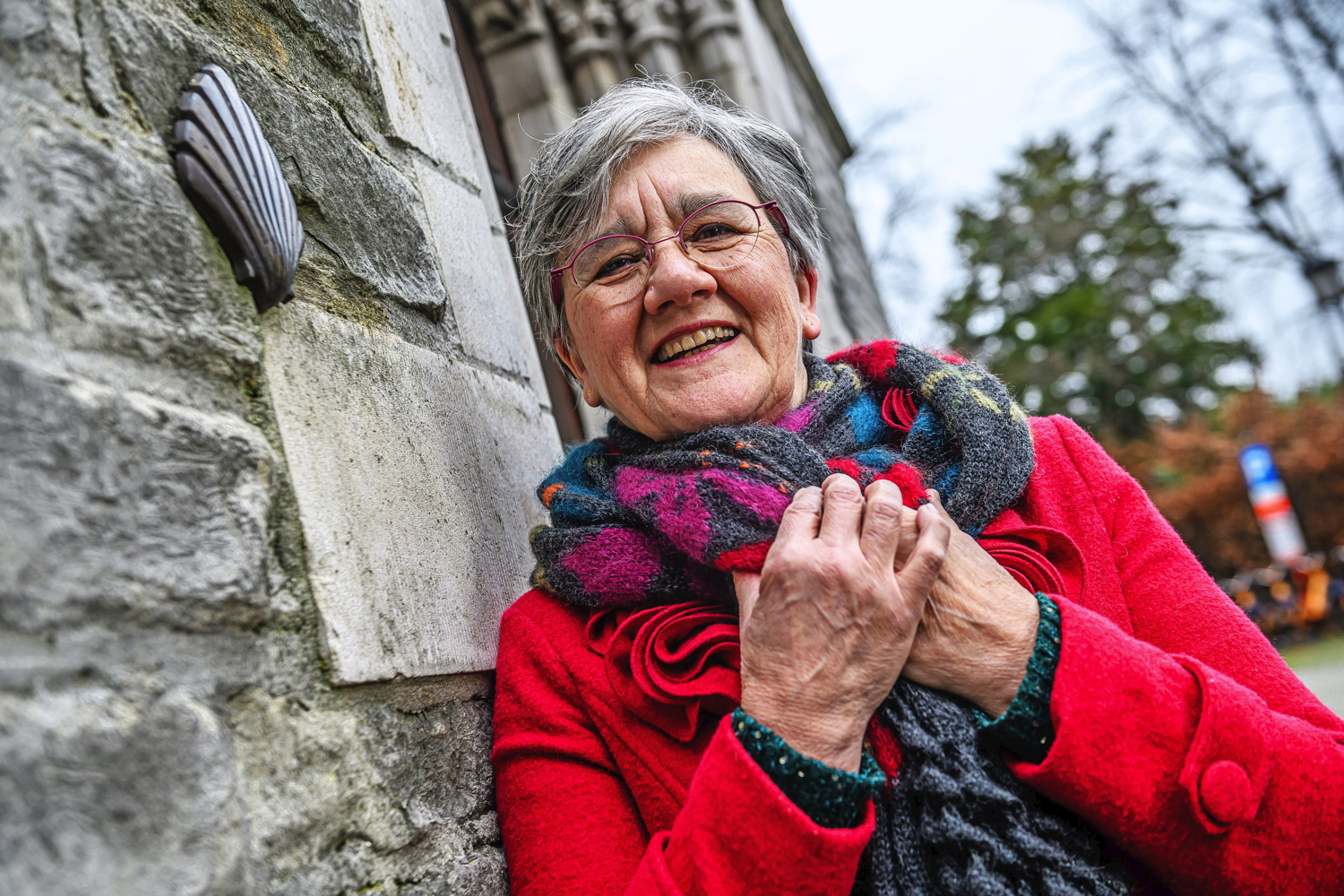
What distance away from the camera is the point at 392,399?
1.32 metres

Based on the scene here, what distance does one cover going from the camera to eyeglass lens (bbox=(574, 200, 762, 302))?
1520 mm

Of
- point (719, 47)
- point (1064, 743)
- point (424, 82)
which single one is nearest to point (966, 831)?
point (1064, 743)

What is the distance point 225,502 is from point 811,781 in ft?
2.21

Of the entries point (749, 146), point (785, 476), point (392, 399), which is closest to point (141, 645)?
point (392, 399)

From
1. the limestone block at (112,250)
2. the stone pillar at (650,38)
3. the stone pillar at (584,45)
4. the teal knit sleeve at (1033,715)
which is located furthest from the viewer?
the stone pillar at (650,38)

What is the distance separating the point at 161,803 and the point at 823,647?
686 mm

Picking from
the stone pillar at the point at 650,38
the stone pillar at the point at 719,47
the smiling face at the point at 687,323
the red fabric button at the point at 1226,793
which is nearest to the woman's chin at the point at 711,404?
the smiling face at the point at 687,323

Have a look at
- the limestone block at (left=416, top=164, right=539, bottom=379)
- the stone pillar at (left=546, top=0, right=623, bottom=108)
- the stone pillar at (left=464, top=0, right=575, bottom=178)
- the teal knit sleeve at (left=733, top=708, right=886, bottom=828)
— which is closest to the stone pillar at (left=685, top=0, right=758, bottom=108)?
the stone pillar at (left=546, top=0, right=623, bottom=108)

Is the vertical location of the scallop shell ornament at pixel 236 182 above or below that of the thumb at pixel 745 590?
above

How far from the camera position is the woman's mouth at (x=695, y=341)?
1510 millimetres

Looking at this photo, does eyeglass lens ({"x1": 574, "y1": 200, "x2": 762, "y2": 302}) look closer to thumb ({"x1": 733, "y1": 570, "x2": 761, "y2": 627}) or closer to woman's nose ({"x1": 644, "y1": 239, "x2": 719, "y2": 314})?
woman's nose ({"x1": 644, "y1": 239, "x2": 719, "y2": 314})

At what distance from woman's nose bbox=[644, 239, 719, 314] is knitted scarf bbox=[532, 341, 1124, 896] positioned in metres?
0.22

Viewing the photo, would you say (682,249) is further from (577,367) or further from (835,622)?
(835,622)

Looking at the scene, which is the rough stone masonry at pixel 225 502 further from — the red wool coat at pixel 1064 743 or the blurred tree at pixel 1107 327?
the blurred tree at pixel 1107 327
